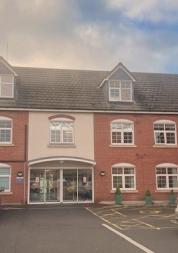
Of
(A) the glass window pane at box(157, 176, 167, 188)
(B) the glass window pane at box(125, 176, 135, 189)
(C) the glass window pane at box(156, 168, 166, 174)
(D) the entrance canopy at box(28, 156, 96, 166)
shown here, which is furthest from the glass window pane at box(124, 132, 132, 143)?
(A) the glass window pane at box(157, 176, 167, 188)

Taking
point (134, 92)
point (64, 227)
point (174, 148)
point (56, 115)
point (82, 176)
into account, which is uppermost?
point (134, 92)

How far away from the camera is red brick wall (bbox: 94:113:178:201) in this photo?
27.9 m

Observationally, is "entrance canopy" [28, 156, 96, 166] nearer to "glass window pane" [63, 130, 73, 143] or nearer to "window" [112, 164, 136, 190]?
"glass window pane" [63, 130, 73, 143]

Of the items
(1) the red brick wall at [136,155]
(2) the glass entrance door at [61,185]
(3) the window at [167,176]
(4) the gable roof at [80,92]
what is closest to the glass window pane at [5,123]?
(4) the gable roof at [80,92]

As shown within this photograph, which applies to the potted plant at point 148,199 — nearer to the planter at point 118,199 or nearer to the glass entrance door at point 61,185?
the planter at point 118,199

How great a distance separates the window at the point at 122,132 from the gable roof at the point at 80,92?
1.02 metres

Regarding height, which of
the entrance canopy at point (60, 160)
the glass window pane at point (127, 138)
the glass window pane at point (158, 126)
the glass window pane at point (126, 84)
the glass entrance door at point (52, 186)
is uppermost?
the glass window pane at point (126, 84)

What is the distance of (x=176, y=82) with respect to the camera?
108 feet

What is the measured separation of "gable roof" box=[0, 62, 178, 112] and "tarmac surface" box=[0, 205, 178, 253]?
8.35 meters

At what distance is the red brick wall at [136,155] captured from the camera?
2788 centimetres

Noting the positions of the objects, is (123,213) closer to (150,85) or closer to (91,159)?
(91,159)

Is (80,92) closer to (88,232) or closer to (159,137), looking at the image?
(159,137)

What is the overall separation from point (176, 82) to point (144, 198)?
416 inches

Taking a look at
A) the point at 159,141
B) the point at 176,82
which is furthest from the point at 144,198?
the point at 176,82
